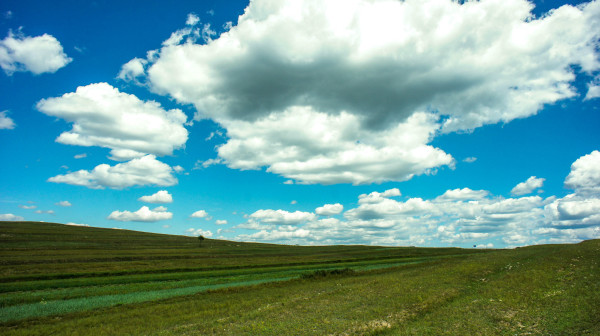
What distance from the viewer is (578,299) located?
21203 millimetres

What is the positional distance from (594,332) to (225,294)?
29.9 meters

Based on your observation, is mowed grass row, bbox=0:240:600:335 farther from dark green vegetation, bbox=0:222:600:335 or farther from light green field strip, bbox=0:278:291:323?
light green field strip, bbox=0:278:291:323

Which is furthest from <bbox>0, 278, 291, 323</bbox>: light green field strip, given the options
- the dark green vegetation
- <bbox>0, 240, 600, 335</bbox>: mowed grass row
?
<bbox>0, 240, 600, 335</bbox>: mowed grass row

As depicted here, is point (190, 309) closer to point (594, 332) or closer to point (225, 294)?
point (225, 294)

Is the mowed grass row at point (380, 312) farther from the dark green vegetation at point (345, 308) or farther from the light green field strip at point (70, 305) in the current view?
the light green field strip at point (70, 305)

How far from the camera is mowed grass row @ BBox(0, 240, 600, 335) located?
1791cm

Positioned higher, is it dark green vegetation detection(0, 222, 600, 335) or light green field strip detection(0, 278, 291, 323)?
dark green vegetation detection(0, 222, 600, 335)

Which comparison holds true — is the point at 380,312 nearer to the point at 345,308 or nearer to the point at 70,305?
the point at 345,308

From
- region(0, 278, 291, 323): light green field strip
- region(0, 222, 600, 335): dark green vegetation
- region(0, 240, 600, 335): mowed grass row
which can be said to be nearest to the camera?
region(0, 240, 600, 335): mowed grass row

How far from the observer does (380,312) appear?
2128cm

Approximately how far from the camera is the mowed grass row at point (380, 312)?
17906 mm

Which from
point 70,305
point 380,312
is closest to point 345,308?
point 380,312

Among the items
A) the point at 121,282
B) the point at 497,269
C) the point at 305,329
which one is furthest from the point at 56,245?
the point at 497,269

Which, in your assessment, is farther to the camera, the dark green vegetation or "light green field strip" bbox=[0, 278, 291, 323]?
"light green field strip" bbox=[0, 278, 291, 323]
